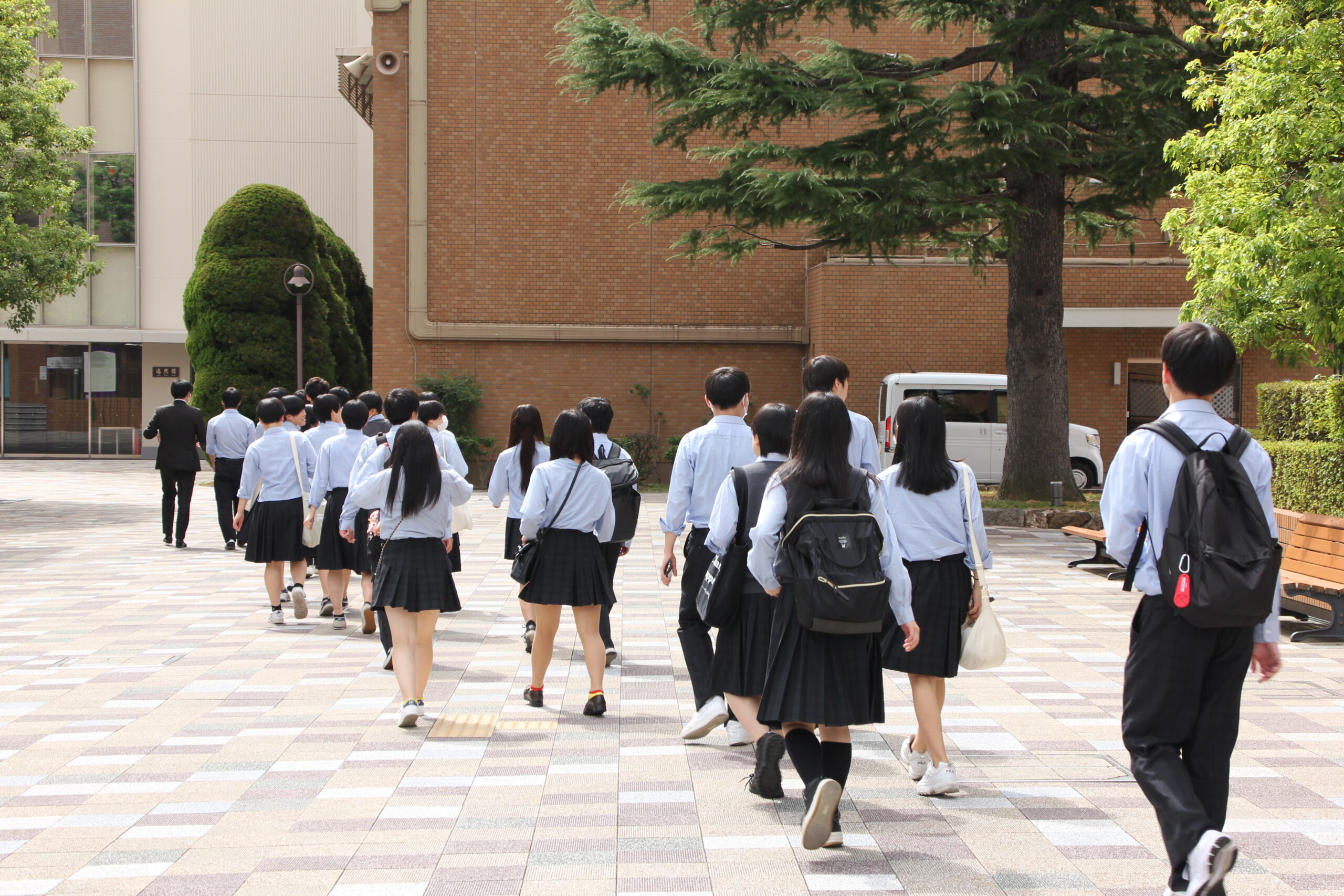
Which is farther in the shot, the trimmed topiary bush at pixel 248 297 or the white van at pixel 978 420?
the trimmed topiary bush at pixel 248 297

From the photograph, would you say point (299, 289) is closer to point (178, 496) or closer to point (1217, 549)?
point (178, 496)

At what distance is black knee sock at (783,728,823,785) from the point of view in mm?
4230

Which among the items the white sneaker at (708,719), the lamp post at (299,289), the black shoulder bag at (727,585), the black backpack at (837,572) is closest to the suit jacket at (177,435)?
the lamp post at (299,289)

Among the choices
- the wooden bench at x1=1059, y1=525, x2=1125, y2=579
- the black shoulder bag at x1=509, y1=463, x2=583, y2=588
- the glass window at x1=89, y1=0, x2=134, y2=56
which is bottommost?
the wooden bench at x1=1059, y1=525, x2=1125, y2=579

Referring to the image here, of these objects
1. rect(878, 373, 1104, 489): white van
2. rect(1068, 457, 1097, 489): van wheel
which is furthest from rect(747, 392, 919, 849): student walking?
rect(1068, 457, 1097, 489): van wheel

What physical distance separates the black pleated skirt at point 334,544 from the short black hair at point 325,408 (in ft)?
2.75

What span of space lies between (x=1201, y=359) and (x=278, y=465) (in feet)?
23.4

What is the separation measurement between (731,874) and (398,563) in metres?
2.85

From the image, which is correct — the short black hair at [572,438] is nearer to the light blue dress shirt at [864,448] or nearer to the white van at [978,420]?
the light blue dress shirt at [864,448]

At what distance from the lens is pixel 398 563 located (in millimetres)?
6164

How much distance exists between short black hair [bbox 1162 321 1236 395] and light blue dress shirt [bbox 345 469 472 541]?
3646 mm

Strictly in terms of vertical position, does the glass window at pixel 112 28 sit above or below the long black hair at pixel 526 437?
above

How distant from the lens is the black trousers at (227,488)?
14.0 metres

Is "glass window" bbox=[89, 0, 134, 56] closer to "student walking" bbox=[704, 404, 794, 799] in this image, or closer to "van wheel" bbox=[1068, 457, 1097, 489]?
"van wheel" bbox=[1068, 457, 1097, 489]
